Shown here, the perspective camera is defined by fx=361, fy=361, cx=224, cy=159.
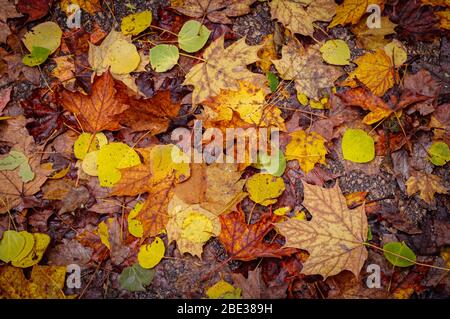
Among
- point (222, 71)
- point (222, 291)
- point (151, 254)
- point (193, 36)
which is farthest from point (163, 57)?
point (222, 291)

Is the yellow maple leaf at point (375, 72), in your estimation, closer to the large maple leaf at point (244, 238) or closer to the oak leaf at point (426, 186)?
the oak leaf at point (426, 186)

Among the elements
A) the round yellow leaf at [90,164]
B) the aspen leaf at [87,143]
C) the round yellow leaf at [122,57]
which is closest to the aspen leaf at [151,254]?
the round yellow leaf at [90,164]

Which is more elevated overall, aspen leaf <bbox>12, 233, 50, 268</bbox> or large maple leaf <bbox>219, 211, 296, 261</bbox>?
large maple leaf <bbox>219, 211, 296, 261</bbox>

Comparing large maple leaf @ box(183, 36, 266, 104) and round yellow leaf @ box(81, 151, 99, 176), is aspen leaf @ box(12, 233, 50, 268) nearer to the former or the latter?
round yellow leaf @ box(81, 151, 99, 176)

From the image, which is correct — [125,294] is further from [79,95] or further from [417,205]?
[417,205]

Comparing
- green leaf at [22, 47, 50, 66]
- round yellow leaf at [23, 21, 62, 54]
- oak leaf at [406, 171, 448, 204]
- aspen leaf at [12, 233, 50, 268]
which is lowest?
aspen leaf at [12, 233, 50, 268]

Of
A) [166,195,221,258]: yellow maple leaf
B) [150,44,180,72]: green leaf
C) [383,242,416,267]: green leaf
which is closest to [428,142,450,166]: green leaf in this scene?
[383,242,416,267]: green leaf

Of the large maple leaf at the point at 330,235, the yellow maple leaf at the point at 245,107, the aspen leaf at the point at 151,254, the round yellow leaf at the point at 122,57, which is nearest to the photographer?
the large maple leaf at the point at 330,235
